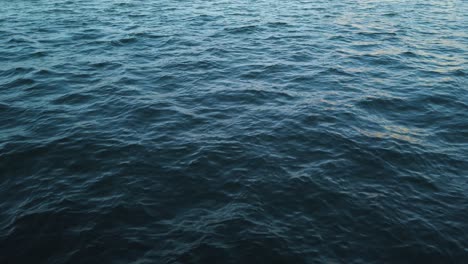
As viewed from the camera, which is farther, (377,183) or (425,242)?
(377,183)

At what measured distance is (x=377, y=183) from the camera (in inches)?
650

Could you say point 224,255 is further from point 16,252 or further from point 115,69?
point 115,69

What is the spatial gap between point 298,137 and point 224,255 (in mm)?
9153

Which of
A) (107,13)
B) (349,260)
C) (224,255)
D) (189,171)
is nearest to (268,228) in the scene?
(224,255)

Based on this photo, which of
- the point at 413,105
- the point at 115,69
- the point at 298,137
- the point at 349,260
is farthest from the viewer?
the point at 115,69

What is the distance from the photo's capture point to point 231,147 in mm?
18953

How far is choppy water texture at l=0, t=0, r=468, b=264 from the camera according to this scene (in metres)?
13.5

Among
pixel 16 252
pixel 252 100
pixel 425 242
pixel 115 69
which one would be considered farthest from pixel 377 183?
pixel 115 69

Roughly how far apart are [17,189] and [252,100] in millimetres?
14200

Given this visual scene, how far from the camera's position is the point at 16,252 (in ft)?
42.2

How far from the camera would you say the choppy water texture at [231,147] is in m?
13.5

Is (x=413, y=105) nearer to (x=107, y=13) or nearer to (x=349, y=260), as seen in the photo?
(x=349, y=260)

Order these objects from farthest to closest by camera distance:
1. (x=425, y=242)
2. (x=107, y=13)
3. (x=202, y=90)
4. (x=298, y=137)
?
(x=107, y=13), (x=202, y=90), (x=298, y=137), (x=425, y=242)

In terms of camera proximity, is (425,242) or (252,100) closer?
(425,242)
